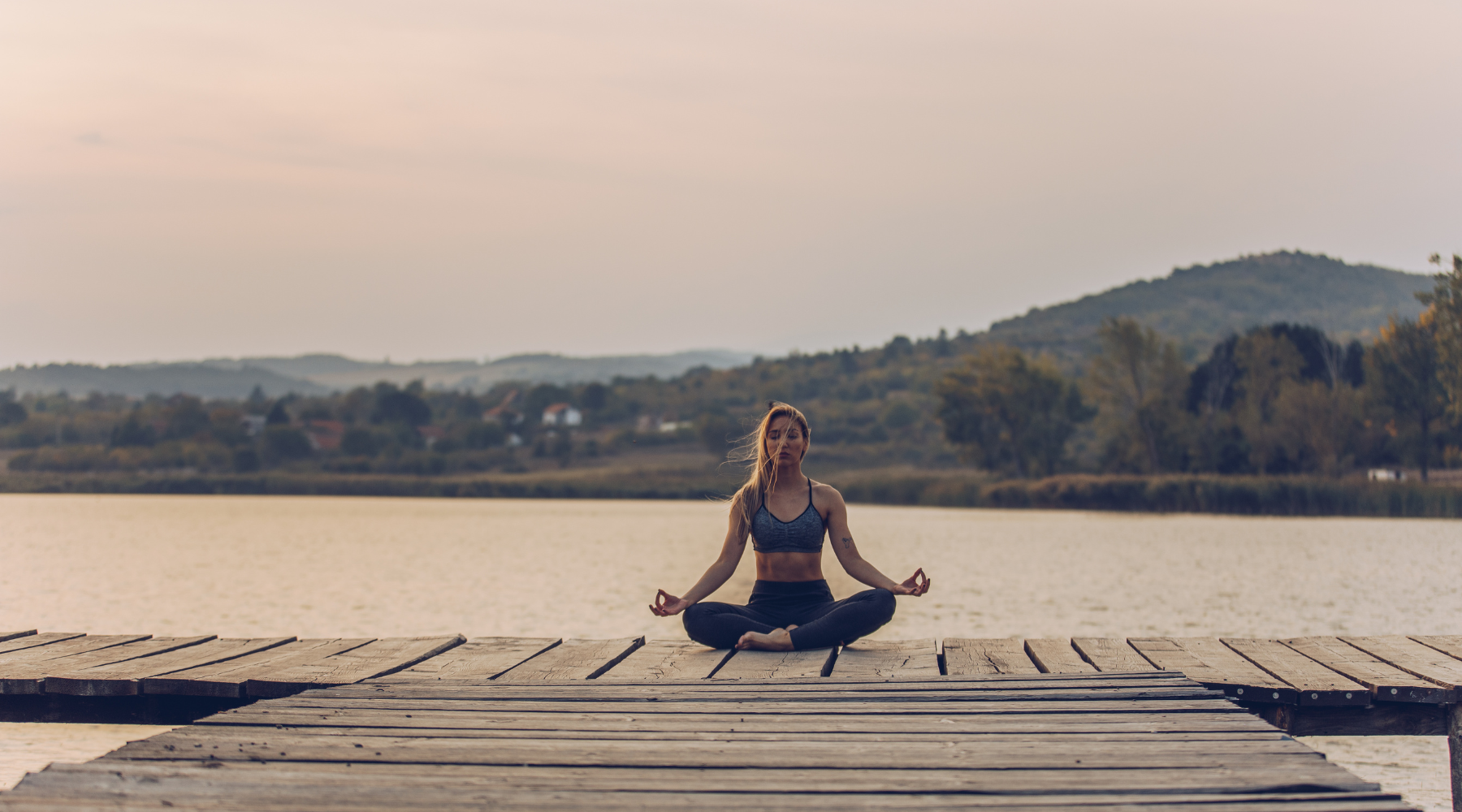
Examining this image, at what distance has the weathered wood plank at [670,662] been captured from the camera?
564 centimetres

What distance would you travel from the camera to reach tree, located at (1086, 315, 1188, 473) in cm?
5512

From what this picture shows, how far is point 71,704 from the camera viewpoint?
580 centimetres

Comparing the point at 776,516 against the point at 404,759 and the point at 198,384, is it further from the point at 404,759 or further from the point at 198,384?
the point at 198,384

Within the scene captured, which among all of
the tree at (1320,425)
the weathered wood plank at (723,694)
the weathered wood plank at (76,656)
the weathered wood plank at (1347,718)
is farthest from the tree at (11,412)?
the weathered wood plank at (1347,718)

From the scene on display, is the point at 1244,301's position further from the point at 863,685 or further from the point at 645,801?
the point at 645,801

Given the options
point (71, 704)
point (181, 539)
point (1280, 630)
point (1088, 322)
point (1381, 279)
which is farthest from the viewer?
point (1381, 279)

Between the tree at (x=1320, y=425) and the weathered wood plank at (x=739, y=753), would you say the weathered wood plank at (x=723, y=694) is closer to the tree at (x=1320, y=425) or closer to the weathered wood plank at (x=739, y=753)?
the weathered wood plank at (x=739, y=753)

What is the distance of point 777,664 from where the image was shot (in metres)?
5.93

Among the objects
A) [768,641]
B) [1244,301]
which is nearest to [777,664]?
[768,641]

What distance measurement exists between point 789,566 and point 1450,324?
46.5 meters

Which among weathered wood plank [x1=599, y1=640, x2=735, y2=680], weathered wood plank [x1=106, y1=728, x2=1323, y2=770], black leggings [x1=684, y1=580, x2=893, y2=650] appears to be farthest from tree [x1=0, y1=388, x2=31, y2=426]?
weathered wood plank [x1=106, y1=728, x2=1323, y2=770]

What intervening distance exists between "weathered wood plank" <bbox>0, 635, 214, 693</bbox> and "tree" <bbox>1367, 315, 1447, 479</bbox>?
165 ft

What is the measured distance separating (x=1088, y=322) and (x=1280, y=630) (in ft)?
411

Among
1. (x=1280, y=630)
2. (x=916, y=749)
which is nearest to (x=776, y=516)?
(x=916, y=749)
